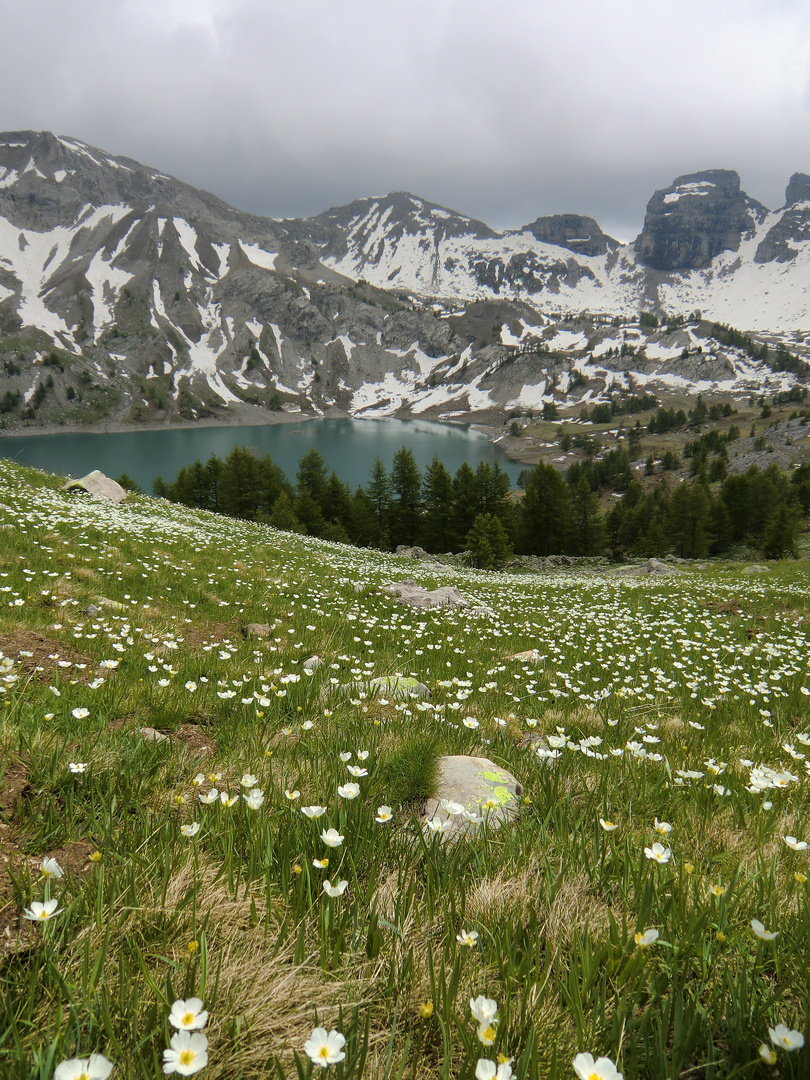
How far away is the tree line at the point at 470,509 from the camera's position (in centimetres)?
7412

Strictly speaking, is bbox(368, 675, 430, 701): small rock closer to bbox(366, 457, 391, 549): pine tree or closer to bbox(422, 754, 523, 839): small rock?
bbox(422, 754, 523, 839): small rock

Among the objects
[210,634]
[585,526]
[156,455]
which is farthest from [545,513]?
[156,455]

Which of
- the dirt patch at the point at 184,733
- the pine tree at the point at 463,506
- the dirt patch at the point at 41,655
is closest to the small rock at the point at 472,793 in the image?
the dirt patch at the point at 184,733

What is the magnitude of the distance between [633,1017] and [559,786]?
1.95 m

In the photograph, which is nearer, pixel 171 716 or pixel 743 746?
pixel 171 716

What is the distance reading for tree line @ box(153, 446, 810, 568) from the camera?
243 ft

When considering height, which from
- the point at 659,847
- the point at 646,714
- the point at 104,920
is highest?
the point at 104,920

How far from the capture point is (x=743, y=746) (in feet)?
16.2

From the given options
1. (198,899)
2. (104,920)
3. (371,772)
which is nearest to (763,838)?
(371,772)

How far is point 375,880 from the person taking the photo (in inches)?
87.7

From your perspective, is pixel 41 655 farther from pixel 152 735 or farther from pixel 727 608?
pixel 727 608

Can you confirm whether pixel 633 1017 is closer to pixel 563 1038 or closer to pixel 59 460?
pixel 563 1038

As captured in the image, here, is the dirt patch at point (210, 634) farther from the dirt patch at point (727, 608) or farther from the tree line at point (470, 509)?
the tree line at point (470, 509)

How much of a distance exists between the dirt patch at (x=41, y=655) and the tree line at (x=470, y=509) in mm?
60735
